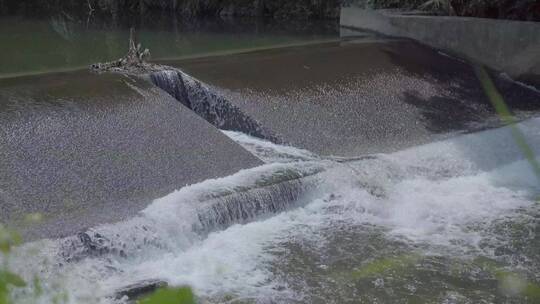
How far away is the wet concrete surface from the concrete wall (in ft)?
0.90

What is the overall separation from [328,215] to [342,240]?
541 mm

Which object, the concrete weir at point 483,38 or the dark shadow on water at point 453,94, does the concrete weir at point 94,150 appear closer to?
the dark shadow on water at point 453,94

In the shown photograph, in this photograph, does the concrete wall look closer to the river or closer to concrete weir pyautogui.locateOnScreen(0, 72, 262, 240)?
the river

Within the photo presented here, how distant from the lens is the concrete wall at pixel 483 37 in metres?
9.37

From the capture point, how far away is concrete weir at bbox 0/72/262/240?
4809 mm

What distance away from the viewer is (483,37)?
32.2 feet

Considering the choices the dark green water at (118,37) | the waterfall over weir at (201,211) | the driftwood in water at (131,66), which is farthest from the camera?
the dark green water at (118,37)

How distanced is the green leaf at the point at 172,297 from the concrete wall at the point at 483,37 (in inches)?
370

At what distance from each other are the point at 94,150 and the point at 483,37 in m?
6.52

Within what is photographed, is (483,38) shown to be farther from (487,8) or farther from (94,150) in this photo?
(94,150)

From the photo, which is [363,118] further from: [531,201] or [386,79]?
[531,201]

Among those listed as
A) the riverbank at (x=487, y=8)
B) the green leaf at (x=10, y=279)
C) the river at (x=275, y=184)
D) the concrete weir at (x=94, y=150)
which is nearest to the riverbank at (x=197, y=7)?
the riverbank at (x=487, y=8)

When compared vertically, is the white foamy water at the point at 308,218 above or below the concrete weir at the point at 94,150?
below

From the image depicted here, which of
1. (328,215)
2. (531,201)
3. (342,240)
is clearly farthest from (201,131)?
(531,201)
